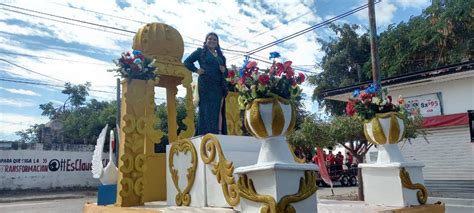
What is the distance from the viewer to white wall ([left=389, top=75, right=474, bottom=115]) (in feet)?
44.9

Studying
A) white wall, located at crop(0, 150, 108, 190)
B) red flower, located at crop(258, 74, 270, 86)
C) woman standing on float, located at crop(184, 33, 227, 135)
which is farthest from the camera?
white wall, located at crop(0, 150, 108, 190)

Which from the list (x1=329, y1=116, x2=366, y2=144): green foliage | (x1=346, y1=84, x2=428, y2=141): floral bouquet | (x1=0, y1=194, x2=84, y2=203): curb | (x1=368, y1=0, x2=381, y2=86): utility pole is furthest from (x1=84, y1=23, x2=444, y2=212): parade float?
(x1=0, y1=194, x2=84, y2=203): curb

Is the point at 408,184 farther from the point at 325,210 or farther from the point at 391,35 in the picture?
the point at 391,35

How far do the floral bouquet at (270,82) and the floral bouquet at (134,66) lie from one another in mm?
2585

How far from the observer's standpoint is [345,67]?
24938 mm

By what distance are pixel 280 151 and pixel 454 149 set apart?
41.8 feet

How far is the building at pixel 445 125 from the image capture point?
13.7m

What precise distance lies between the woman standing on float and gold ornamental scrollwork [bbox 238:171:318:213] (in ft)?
7.85

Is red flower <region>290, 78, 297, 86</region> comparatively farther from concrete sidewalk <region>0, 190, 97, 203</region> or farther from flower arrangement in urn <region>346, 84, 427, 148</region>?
concrete sidewalk <region>0, 190, 97, 203</region>

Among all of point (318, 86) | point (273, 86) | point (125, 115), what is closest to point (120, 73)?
point (125, 115)

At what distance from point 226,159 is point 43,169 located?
2162 centimetres

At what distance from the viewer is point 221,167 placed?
15.0 ft

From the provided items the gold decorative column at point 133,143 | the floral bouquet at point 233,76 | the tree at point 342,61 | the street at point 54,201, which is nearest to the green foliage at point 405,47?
the tree at point 342,61

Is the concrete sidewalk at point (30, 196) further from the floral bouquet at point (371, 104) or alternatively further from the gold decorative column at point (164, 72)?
the floral bouquet at point (371, 104)
